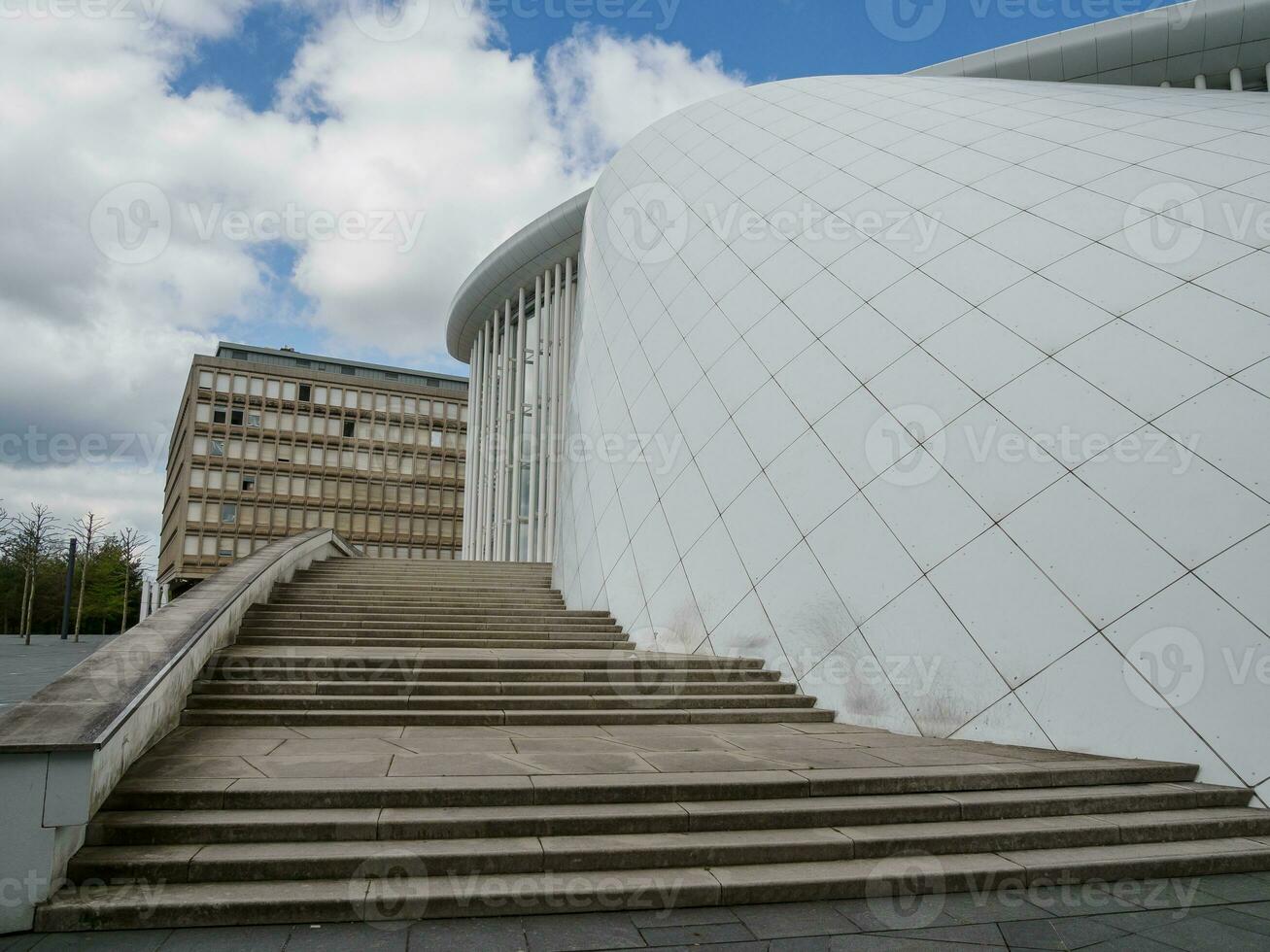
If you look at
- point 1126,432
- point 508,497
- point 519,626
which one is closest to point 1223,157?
point 1126,432

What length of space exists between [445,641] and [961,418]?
24.3ft

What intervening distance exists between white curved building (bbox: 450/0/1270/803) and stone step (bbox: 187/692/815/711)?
110 centimetres

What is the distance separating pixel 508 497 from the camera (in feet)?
96.7

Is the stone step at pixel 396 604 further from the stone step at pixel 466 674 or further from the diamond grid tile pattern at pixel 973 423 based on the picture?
the stone step at pixel 466 674

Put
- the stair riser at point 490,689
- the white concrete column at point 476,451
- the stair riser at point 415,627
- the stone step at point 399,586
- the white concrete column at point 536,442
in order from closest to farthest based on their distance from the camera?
the stair riser at point 490,689 → the stair riser at point 415,627 → the stone step at point 399,586 → the white concrete column at point 536,442 → the white concrete column at point 476,451

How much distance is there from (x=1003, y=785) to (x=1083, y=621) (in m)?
2.22

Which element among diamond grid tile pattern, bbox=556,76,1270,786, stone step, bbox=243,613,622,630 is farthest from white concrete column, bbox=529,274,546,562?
stone step, bbox=243,613,622,630

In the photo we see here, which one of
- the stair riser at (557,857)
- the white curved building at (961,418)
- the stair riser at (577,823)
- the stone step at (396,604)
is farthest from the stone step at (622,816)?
the stone step at (396,604)

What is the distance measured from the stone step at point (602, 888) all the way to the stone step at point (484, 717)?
3.38m

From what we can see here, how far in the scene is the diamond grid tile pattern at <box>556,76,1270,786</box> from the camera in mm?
7293

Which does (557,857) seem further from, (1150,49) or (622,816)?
(1150,49)

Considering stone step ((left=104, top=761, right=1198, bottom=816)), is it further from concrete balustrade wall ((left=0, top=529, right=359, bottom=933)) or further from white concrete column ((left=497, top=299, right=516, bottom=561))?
white concrete column ((left=497, top=299, right=516, bottom=561))

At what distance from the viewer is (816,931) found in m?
4.20

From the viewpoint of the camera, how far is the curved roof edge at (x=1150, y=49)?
60.9 ft
